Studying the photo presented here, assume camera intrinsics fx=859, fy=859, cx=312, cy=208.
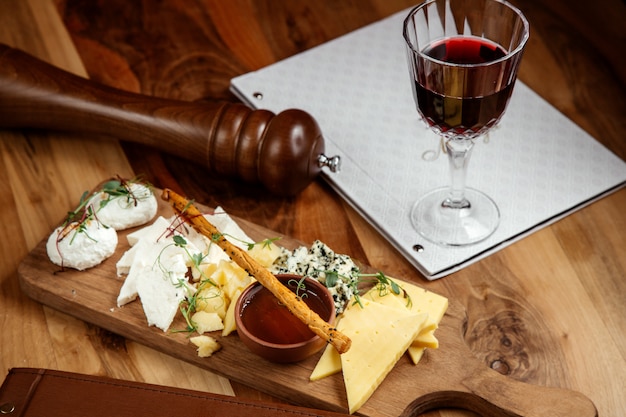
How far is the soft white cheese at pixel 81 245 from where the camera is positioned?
1375 mm

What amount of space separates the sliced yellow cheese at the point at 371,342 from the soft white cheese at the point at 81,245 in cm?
42

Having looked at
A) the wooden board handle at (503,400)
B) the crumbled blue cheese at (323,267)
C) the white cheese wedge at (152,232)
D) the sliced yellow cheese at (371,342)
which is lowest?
the wooden board handle at (503,400)

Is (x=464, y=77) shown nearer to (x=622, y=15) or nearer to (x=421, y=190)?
Answer: (x=421, y=190)

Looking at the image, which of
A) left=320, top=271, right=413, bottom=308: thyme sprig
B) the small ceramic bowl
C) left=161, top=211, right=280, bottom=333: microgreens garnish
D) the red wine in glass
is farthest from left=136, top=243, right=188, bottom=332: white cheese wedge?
the red wine in glass

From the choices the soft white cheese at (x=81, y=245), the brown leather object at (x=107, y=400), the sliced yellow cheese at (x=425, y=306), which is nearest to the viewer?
the brown leather object at (x=107, y=400)

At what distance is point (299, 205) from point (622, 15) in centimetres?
77

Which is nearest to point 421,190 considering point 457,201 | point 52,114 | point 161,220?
point 457,201

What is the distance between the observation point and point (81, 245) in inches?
54.1

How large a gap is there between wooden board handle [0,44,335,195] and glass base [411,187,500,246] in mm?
208

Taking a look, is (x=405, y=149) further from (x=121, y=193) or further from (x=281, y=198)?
(x=121, y=193)

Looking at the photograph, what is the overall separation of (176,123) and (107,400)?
0.56m

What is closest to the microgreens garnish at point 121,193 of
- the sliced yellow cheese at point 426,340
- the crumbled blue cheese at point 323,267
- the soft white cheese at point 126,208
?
the soft white cheese at point 126,208

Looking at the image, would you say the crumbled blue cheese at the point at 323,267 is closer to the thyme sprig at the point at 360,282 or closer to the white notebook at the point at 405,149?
the thyme sprig at the point at 360,282

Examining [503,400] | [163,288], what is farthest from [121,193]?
[503,400]
